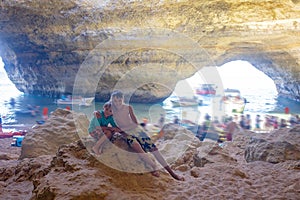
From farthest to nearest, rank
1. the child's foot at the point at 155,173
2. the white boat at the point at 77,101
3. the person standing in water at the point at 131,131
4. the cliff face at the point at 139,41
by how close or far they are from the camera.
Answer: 1. the white boat at the point at 77,101
2. the cliff face at the point at 139,41
3. the person standing in water at the point at 131,131
4. the child's foot at the point at 155,173

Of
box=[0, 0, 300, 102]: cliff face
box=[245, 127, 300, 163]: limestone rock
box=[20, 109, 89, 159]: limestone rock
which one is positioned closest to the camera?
box=[245, 127, 300, 163]: limestone rock

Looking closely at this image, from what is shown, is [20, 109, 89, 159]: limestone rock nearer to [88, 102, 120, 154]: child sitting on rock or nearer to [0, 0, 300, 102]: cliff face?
[88, 102, 120, 154]: child sitting on rock

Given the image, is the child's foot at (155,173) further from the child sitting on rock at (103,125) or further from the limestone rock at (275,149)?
the limestone rock at (275,149)

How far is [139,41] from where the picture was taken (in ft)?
42.2

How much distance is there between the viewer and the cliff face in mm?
10164

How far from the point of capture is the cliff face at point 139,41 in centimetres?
1016

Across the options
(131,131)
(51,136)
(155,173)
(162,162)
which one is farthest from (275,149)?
(51,136)

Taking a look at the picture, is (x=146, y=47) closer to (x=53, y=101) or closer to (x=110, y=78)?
(x=110, y=78)

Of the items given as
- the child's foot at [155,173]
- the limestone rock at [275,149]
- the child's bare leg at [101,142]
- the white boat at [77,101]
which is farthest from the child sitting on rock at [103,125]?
the white boat at [77,101]

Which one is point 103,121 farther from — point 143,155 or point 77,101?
point 77,101

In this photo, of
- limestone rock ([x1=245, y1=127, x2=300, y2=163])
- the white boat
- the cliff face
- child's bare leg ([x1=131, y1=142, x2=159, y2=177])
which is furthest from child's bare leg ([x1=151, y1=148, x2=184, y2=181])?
the white boat

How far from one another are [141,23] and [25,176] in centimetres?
926

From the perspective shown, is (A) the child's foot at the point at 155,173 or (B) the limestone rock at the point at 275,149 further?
(B) the limestone rock at the point at 275,149

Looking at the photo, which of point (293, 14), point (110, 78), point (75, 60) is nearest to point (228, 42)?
point (293, 14)
